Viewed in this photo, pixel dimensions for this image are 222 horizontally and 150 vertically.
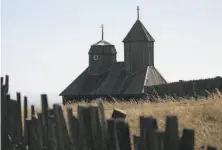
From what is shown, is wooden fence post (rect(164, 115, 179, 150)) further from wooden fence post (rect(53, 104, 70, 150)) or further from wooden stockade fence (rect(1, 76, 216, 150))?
wooden fence post (rect(53, 104, 70, 150))

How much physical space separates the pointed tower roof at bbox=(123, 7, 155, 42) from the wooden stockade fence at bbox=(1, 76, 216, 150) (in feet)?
166

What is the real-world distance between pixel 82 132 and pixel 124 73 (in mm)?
53247

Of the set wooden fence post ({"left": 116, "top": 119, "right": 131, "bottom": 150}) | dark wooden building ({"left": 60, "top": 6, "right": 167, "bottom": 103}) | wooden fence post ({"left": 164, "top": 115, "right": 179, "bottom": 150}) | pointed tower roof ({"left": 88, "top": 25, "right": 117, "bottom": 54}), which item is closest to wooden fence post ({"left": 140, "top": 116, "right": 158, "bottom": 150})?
wooden fence post ({"left": 164, "top": 115, "right": 179, "bottom": 150})

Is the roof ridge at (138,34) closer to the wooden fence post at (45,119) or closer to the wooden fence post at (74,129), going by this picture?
the wooden fence post at (45,119)

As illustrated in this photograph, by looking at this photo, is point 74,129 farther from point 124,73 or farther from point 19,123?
point 124,73

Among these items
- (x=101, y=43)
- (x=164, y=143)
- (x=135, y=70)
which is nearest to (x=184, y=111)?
(x=164, y=143)

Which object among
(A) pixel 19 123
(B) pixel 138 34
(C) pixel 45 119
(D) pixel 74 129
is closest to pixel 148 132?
(D) pixel 74 129

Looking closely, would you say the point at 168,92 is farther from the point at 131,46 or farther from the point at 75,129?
the point at 131,46

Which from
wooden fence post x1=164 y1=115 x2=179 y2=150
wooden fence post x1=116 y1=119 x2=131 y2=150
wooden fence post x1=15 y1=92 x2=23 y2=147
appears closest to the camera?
wooden fence post x1=164 y1=115 x2=179 y2=150

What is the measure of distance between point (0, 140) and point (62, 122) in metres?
2.42

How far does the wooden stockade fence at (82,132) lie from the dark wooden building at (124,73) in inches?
1840

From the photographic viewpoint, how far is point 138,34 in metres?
58.5

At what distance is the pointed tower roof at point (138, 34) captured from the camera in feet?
191

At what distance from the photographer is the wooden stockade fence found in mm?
3678
